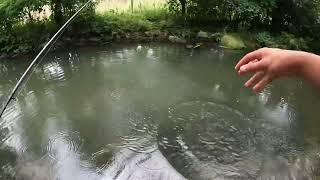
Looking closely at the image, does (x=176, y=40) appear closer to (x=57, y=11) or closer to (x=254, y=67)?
(x=57, y=11)

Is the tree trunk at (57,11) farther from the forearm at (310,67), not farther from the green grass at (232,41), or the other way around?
the forearm at (310,67)

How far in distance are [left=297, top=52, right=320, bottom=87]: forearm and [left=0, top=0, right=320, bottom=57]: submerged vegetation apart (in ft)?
20.8

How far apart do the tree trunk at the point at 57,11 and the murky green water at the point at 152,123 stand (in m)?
0.91

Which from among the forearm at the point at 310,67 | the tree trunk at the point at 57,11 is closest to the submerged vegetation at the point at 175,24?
the tree trunk at the point at 57,11

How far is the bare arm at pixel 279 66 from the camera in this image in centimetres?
A: 100

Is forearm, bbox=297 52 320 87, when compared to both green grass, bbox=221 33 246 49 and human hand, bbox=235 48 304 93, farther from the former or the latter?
green grass, bbox=221 33 246 49

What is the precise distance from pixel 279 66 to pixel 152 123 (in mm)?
3957

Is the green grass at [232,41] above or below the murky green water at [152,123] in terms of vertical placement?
above

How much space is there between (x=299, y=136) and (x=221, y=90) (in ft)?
4.98

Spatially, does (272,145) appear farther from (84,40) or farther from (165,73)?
(84,40)

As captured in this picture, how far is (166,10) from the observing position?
338 inches

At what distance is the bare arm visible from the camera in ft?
3.30

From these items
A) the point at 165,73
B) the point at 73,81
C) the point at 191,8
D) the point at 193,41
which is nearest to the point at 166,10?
the point at 191,8

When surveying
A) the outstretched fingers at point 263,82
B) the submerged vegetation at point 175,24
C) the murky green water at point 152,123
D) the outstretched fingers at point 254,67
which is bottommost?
the murky green water at point 152,123
